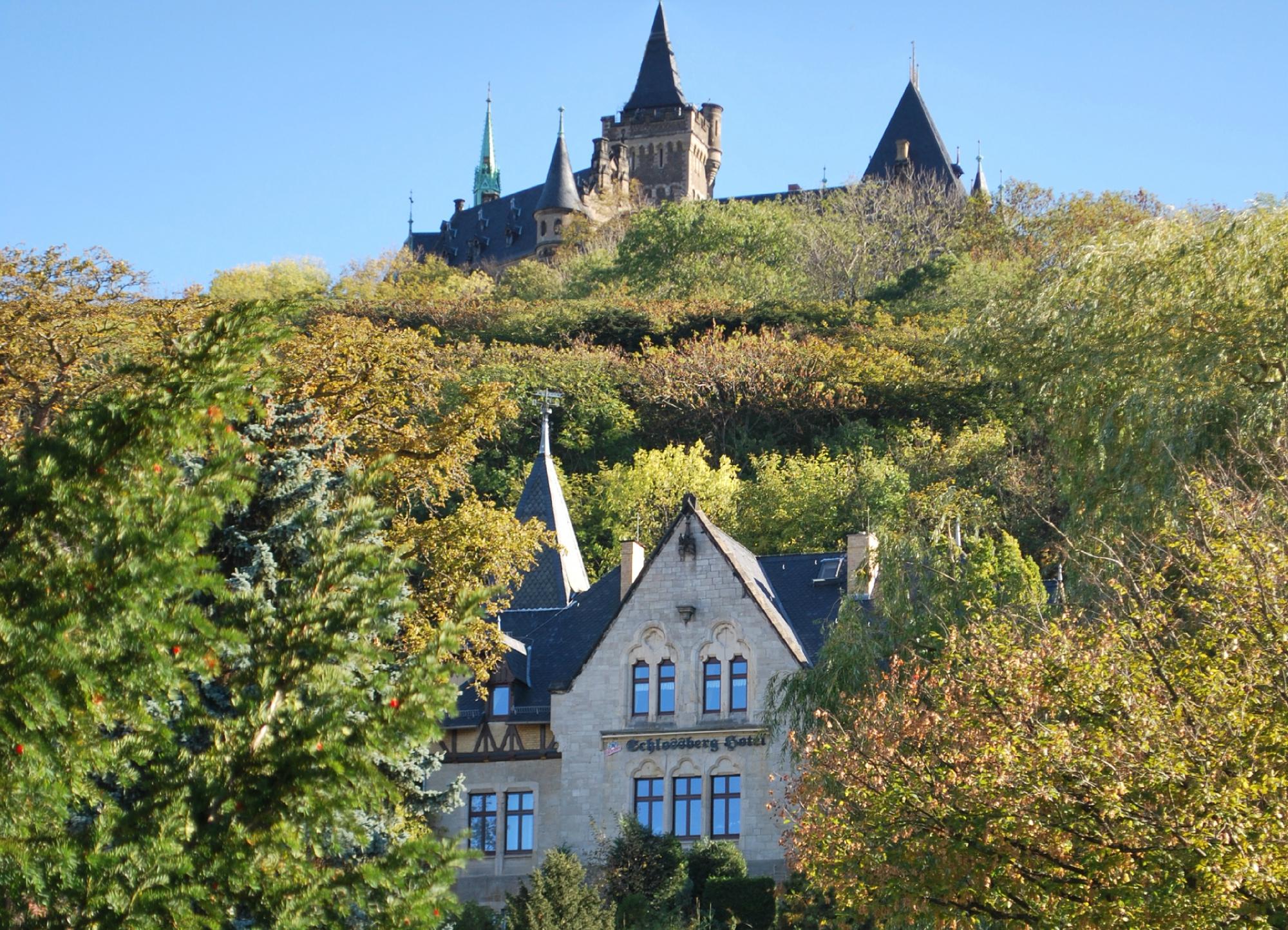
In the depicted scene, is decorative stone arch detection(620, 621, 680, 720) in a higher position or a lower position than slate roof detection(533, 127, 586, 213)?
lower

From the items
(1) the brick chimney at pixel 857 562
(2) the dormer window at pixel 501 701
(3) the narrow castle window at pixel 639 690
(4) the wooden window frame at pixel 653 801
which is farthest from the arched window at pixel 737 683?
(2) the dormer window at pixel 501 701

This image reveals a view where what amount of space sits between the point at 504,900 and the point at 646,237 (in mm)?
54601

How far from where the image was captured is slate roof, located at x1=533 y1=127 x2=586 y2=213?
404 ft

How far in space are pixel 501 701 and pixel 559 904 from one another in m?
10.8

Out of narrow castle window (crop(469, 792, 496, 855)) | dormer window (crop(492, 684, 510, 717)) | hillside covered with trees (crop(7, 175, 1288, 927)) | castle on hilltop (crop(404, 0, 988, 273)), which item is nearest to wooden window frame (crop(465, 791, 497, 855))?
narrow castle window (crop(469, 792, 496, 855))

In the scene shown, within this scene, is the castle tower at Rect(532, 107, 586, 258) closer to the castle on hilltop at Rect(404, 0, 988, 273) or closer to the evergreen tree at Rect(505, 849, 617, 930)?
the castle on hilltop at Rect(404, 0, 988, 273)

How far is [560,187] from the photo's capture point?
124m

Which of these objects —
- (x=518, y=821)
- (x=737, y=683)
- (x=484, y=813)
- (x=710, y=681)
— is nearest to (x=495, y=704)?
(x=484, y=813)

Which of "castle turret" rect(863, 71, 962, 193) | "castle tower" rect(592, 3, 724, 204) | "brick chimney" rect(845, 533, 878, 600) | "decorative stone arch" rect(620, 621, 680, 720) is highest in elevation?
"castle tower" rect(592, 3, 724, 204)

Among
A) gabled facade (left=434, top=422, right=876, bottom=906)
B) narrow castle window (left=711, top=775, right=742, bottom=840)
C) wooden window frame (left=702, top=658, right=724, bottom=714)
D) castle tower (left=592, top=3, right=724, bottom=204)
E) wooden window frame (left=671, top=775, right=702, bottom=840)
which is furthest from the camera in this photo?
castle tower (left=592, top=3, right=724, bottom=204)

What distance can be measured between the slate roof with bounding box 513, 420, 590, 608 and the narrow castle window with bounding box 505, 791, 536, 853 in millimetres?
4669

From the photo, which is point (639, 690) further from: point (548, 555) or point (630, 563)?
point (548, 555)

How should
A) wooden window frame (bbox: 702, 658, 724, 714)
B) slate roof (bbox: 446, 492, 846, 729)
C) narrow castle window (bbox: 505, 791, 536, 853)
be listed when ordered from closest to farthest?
wooden window frame (bbox: 702, 658, 724, 714), narrow castle window (bbox: 505, 791, 536, 853), slate roof (bbox: 446, 492, 846, 729)

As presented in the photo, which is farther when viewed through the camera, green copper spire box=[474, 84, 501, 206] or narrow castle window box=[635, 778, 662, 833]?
green copper spire box=[474, 84, 501, 206]
